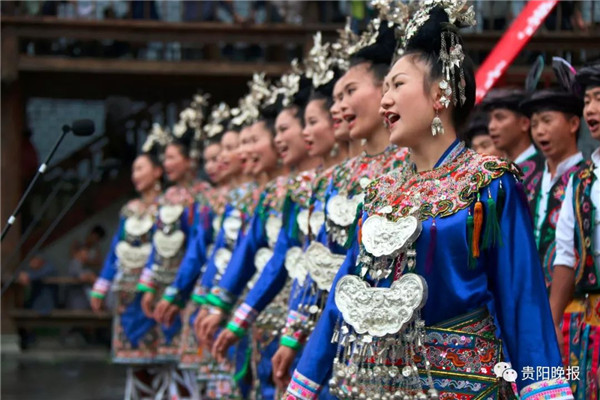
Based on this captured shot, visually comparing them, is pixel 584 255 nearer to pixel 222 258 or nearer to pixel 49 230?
pixel 49 230

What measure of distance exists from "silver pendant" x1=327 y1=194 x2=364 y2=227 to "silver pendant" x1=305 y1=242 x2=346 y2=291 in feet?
0.46

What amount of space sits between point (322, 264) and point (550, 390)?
1715mm

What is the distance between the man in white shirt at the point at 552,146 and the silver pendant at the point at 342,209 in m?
1.05

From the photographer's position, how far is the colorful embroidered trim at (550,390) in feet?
11.1

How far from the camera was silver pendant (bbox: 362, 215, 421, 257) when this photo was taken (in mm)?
3572

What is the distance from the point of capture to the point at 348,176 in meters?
5.03

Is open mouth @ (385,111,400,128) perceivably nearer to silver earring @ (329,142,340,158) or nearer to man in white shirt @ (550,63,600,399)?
man in white shirt @ (550,63,600,399)

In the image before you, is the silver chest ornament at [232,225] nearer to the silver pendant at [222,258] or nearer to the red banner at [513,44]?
the silver pendant at [222,258]

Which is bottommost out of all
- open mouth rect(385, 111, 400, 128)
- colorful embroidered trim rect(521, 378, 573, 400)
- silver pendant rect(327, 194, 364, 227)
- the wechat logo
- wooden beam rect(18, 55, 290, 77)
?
colorful embroidered trim rect(521, 378, 573, 400)

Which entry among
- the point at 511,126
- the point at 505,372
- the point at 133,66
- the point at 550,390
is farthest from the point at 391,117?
the point at 133,66

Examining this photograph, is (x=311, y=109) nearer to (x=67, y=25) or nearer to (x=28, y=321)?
(x=67, y=25)

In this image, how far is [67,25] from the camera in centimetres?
1291

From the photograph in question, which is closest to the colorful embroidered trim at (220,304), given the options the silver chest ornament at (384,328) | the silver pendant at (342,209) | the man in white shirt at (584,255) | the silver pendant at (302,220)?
the silver pendant at (302,220)

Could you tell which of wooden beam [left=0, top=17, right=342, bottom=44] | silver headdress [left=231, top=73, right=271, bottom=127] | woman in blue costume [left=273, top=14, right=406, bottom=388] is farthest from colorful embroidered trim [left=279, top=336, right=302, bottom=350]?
wooden beam [left=0, top=17, right=342, bottom=44]
